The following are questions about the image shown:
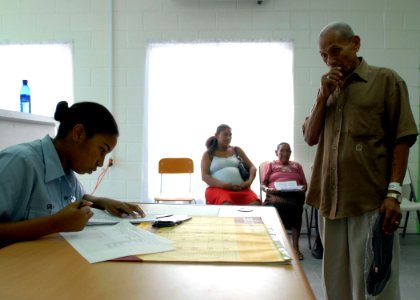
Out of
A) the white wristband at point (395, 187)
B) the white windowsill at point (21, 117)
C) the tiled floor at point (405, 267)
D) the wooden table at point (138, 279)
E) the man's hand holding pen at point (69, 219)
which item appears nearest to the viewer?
the wooden table at point (138, 279)

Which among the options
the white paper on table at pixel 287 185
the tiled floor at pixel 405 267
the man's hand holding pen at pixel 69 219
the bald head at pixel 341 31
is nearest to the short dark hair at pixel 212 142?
the white paper on table at pixel 287 185

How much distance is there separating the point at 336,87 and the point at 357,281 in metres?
0.78

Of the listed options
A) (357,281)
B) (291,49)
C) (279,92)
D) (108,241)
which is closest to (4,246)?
(108,241)

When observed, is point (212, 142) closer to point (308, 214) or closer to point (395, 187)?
point (308, 214)

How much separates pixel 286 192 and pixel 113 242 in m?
2.34

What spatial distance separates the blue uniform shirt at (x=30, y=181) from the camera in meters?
0.90

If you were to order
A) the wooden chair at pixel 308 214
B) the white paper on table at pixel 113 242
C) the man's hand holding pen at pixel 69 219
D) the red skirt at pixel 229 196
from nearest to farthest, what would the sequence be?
1. the white paper on table at pixel 113 242
2. the man's hand holding pen at pixel 69 219
3. the red skirt at pixel 229 196
4. the wooden chair at pixel 308 214

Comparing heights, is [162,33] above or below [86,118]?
above

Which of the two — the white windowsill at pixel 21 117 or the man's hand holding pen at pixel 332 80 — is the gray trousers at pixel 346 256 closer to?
the man's hand holding pen at pixel 332 80

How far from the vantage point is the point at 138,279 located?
0.62 m

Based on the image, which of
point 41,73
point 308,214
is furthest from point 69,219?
point 41,73

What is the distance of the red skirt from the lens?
287cm

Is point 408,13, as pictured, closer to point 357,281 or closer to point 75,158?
point 357,281

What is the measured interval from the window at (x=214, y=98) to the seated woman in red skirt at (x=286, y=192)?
24 centimetres
